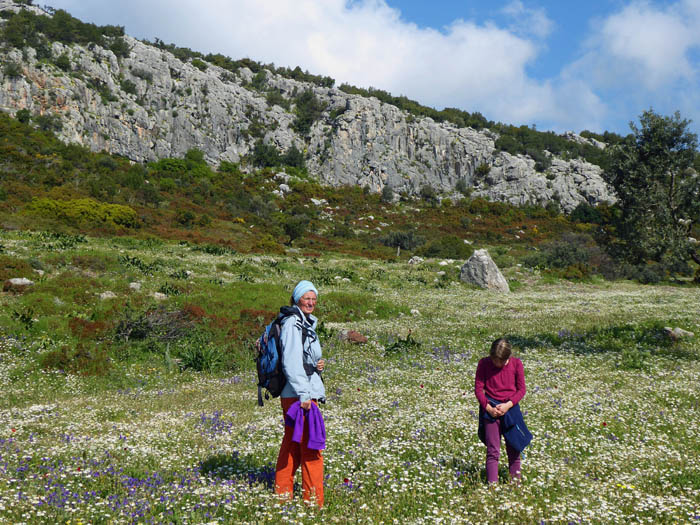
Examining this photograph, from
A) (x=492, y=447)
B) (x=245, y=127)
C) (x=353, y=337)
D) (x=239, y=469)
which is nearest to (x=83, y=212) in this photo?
(x=353, y=337)

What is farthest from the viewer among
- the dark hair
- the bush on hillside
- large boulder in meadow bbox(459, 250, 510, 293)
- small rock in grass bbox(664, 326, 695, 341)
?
the bush on hillside

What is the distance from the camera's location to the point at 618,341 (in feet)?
57.1

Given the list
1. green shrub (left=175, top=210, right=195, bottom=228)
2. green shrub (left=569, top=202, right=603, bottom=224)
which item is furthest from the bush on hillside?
green shrub (left=569, top=202, right=603, bottom=224)

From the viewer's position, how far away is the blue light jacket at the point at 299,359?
516 cm

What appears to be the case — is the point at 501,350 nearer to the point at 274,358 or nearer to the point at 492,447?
the point at 492,447

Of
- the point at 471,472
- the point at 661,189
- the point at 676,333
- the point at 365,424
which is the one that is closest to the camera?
the point at 471,472

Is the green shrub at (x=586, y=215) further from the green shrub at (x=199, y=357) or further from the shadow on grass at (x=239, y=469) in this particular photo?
the shadow on grass at (x=239, y=469)

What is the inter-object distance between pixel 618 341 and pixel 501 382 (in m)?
14.2

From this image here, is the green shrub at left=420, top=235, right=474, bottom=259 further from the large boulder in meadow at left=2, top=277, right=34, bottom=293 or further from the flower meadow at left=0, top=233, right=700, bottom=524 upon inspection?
the large boulder in meadow at left=2, top=277, right=34, bottom=293

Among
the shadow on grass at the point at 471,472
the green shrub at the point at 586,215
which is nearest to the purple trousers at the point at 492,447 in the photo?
the shadow on grass at the point at 471,472

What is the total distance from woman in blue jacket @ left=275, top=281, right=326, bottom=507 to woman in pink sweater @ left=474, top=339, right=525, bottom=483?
2384 millimetres

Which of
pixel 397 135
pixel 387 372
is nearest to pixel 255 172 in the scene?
pixel 397 135

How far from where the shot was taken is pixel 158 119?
328ft

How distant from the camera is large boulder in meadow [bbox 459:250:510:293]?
34.8 m
